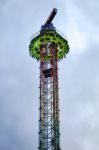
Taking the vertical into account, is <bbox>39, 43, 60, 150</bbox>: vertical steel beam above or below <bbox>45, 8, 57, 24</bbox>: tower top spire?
below

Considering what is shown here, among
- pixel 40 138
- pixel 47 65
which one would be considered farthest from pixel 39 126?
pixel 47 65

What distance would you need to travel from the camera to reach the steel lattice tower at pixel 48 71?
117 m

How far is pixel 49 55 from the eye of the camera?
13025 centimetres

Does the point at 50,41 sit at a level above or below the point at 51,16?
below

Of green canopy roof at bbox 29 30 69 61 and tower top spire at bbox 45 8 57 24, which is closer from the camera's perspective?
green canopy roof at bbox 29 30 69 61

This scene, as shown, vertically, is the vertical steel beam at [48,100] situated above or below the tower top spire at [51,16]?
below

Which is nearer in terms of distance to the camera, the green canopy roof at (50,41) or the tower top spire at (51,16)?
the green canopy roof at (50,41)

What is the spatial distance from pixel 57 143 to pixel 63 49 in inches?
1102

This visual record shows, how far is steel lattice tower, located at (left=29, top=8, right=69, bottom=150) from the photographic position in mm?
117438

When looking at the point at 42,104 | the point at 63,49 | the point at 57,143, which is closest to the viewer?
the point at 57,143

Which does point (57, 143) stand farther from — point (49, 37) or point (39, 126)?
point (49, 37)

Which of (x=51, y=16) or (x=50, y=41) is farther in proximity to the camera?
(x=51, y=16)

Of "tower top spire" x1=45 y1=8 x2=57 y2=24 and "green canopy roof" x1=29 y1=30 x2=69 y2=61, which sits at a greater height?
"tower top spire" x1=45 y1=8 x2=57 y2=24

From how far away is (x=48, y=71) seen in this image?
127562 mm
